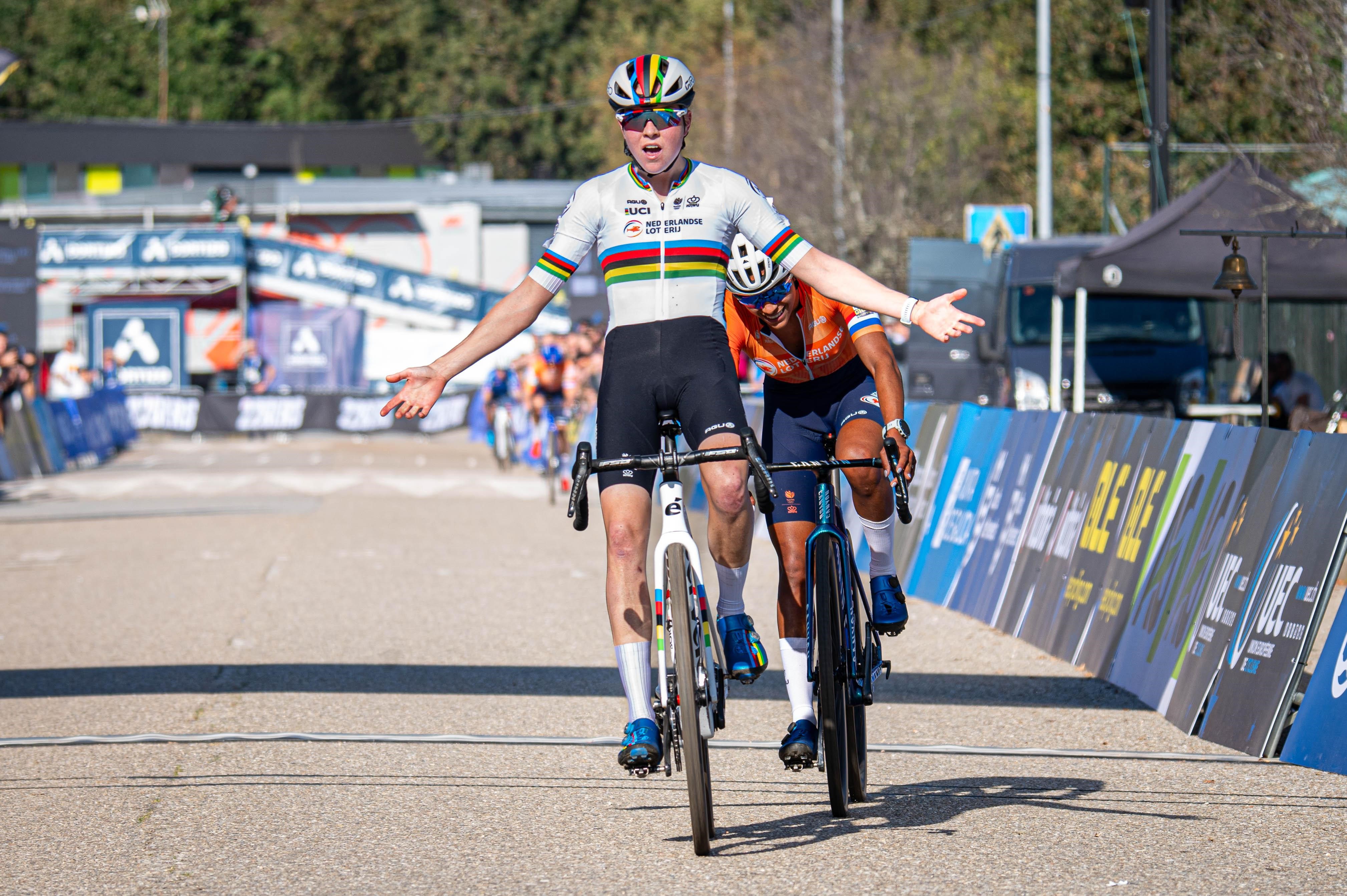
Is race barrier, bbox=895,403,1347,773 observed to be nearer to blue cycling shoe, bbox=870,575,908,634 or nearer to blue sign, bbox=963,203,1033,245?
blue cycling shoe, bbox=870,575,908,634

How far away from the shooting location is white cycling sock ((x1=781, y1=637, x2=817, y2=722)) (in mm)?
6074

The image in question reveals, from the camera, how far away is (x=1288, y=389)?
17.2 meters

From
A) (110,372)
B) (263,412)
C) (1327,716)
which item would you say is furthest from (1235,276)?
(110,372)

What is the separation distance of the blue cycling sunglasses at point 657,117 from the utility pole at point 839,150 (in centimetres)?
3130

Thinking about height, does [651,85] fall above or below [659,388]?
above

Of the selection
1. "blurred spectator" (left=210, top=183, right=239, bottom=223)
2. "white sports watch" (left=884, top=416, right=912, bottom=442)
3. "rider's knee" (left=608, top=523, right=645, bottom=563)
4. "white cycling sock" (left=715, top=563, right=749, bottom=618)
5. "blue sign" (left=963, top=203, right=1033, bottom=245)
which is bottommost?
"white cycling sock" (left=715, top=563, right=749, bottom=618)

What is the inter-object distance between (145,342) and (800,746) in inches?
1810

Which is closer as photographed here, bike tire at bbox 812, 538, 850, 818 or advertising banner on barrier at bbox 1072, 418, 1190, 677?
bike tire at bbox 812, 538, 850, 818

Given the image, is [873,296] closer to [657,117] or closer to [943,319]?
[943,319]

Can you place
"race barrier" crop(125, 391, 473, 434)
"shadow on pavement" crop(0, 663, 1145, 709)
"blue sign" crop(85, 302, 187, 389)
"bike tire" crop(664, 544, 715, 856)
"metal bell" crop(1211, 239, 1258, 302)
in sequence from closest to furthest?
"bike tire" crop(664, 544, 715, 856) → "shadow on pavement" crop(0, 663, 1145, 709) → "metal bell" crop(1211, 239, 1258, 302) → "race barrier" crop(125, 391, 473, 434) → "blue sign" crop(85, 302, 187, 389)

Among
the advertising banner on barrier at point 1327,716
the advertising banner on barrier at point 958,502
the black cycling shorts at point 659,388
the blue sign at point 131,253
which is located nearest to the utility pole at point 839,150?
the blue sign at point 131,253

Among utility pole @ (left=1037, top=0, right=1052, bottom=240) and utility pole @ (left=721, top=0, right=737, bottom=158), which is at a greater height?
utility pole @ (left=721, top=0, right=737, bottom=158)

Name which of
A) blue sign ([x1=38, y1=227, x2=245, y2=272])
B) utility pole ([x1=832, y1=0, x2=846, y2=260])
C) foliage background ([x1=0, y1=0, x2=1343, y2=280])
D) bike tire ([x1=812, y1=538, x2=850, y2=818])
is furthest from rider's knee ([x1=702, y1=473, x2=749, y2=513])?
blue sign ([x1=38, y1=227, x2=245, y2=272])

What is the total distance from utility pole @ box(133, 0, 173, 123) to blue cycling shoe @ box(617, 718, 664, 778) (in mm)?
86822
